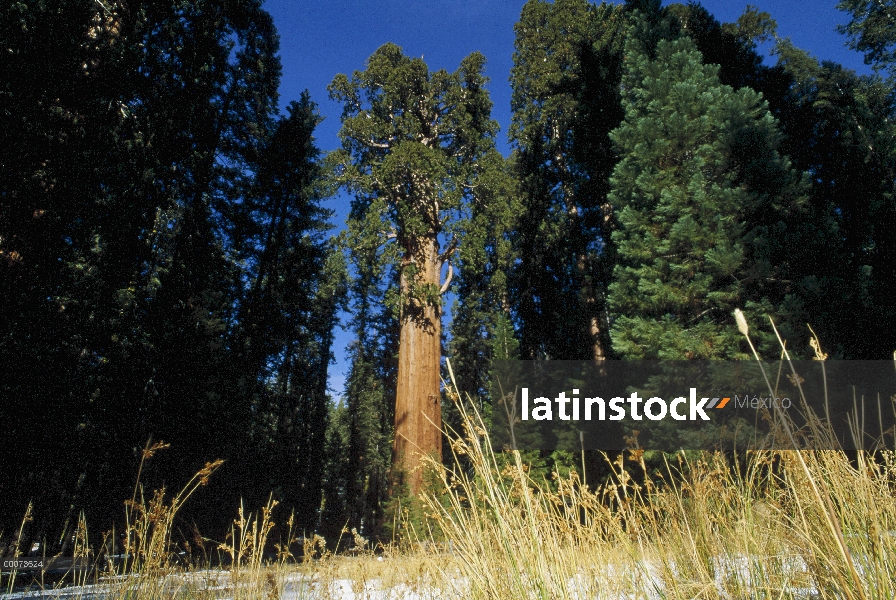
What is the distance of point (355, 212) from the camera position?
11.0m

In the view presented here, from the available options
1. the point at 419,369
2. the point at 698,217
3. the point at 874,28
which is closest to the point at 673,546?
the point at 419,369

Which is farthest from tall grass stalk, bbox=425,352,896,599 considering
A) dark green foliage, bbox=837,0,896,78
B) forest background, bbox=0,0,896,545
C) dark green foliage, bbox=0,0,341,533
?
dark green foliage, bbox=837,0,896,78

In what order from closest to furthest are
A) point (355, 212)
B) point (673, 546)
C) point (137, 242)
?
point (673, 546), point (137, 242), point (355, 212)

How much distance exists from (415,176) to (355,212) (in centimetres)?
170

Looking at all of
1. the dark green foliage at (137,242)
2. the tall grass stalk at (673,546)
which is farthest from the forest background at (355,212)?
the tall grass stalk at (673,546)

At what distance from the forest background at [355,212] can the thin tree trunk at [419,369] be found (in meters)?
0.31

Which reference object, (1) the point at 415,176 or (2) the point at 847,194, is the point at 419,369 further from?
(2) the point at 847,194

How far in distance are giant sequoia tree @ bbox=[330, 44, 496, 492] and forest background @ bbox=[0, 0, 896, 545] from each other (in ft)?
0.27

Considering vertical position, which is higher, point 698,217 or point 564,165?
point 564,165

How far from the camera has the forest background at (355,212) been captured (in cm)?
529

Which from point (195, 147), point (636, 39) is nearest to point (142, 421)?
point (195, 147)

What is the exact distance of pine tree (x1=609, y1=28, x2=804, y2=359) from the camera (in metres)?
8.32

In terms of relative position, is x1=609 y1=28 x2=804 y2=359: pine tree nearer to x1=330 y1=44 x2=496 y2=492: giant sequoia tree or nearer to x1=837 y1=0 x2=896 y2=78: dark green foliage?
x1=330 y1=44 x2=496 y2=492: giant sequoia tree

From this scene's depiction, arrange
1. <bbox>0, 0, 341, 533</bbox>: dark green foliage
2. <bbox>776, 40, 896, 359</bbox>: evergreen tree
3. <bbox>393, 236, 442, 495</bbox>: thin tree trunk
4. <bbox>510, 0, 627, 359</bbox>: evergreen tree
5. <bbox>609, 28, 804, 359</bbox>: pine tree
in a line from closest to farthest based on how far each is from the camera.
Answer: <bbox>0, 0, 341, 533</bbox>: dark green foliage, <bbox>776, 40, 896, 359</bbox>: evergreen tree, <bbox>609, 28, 804, 359</bbox>: pine tree, <bbox>393, 236, 442, 495</bbox>: thin tree trunk, <bbox>510, 0, 627, 359</bbox>: evergreen tree
